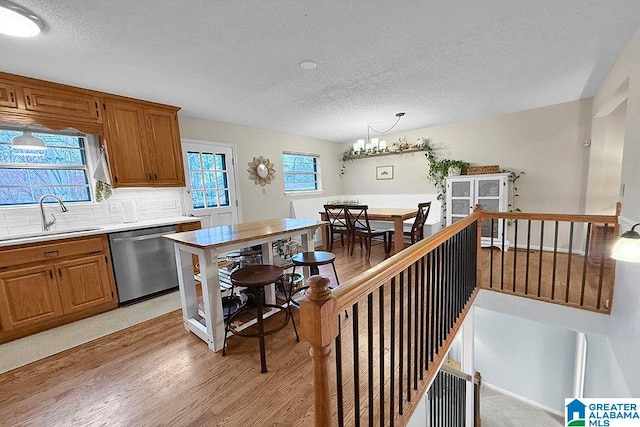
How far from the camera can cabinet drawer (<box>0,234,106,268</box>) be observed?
220 centimetres

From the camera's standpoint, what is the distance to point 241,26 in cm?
172

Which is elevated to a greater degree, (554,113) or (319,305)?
(554,113)

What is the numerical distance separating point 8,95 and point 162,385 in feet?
9.09

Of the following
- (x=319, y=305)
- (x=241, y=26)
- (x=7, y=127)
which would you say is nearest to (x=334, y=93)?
(x=241, y=26)

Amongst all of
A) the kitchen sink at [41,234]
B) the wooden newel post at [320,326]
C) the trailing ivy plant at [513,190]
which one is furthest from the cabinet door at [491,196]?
the kitchen sink at [41,234]

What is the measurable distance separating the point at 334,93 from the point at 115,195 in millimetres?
2883

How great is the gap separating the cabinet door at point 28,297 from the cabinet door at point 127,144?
1.08 meters

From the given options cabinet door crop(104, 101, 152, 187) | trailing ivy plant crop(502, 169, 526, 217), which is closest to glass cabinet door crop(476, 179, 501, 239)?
trailing ivy plant crop(502, 169, 526, 217)

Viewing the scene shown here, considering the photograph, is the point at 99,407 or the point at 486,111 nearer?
the point at 99,407

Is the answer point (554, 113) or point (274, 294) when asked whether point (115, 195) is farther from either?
point (554, 113)

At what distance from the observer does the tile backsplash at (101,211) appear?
8.39ft

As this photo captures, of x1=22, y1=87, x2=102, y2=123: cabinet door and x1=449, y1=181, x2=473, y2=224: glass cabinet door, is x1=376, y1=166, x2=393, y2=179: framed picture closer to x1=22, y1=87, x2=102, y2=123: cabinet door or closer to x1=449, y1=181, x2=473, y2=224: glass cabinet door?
x1=449, y1=181, x2=473, y2=224: glass cabinet door

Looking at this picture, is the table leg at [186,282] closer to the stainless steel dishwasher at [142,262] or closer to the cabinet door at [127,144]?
the stainless steel dishwasher at [142,262]

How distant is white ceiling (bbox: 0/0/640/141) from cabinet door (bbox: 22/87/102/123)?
157 mm
